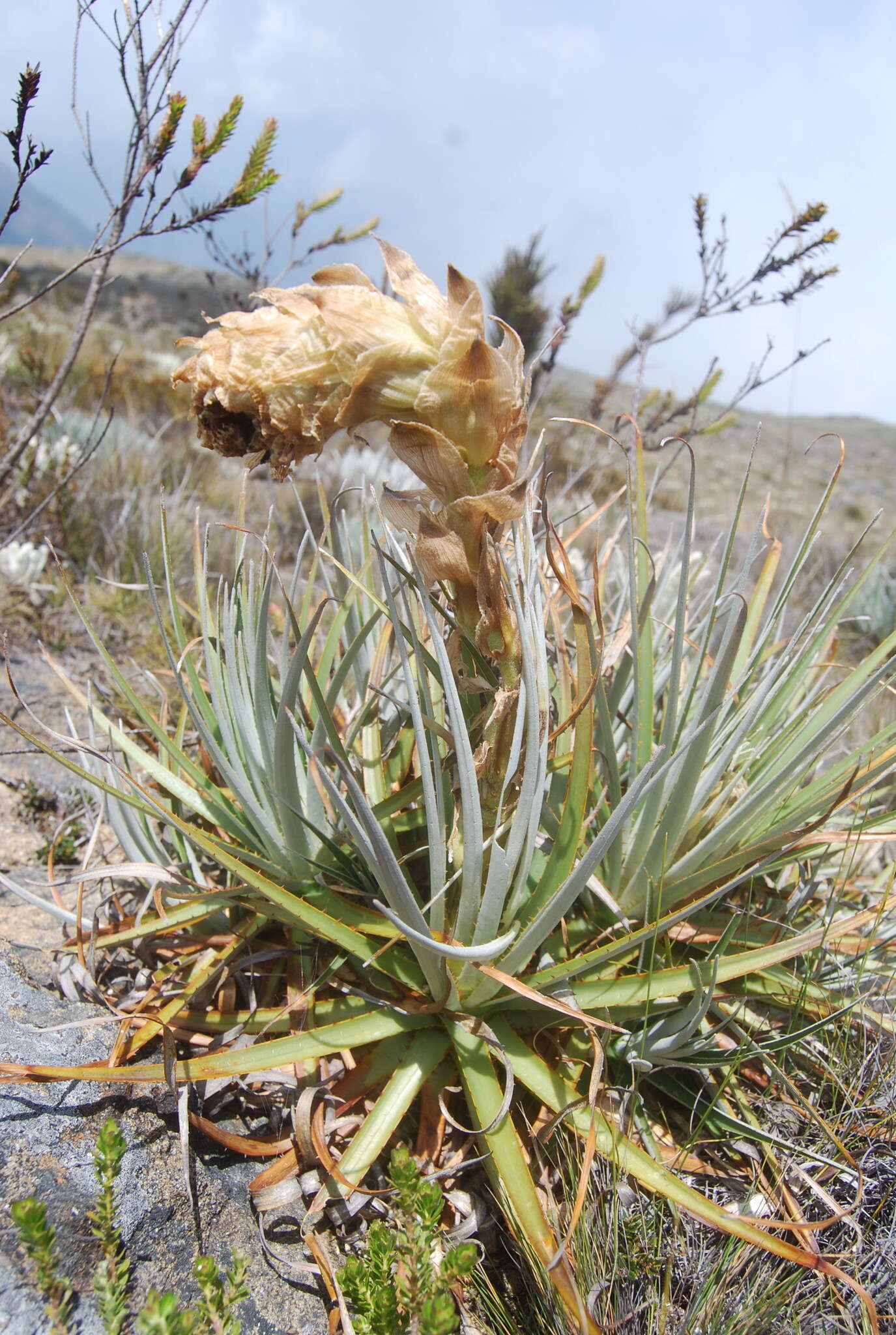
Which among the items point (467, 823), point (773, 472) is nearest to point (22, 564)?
point (467, 823)

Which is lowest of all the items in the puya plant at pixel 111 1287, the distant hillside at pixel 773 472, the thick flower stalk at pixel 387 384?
the puya plant at pixel 111 1287

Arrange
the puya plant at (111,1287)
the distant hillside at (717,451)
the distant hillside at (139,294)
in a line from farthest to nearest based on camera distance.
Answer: the distant hillside at (139,294)
the distant hillside at (717,451)
the puya plant at (111,1287)

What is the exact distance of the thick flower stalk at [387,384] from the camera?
1.00 m

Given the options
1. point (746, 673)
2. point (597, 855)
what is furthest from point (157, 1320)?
point (746, 673)

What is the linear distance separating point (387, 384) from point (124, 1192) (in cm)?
122

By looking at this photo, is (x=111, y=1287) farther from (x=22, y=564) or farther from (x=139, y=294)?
(x=139, y=294)

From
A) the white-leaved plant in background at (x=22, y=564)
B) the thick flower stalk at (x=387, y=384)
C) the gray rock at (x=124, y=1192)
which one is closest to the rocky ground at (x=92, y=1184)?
the gray rock at (x=124, y=1192)

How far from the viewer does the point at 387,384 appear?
1020mm

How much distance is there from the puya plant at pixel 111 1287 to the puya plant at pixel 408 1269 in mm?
152

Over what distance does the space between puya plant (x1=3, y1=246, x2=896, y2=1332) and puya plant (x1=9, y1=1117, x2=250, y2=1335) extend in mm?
206

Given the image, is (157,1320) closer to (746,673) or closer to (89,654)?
(746,673)

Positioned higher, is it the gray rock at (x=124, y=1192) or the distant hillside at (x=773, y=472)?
the distant hillside at (x=773, y=472)

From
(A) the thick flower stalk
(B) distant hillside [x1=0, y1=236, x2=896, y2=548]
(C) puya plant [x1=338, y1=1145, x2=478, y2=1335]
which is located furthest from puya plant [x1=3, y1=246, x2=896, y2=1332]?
(B) distant hillside [x1=0, y1=236, x2=896, y2=548]

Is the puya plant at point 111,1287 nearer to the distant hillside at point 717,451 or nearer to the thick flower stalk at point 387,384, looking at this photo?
the thick flower stalk at point 387,384
